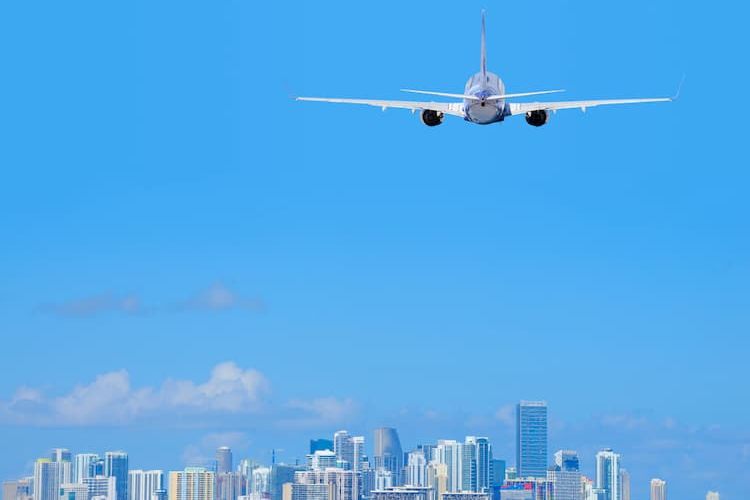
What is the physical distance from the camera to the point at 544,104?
136 metres

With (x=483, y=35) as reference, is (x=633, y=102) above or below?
below

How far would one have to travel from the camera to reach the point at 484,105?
133250 mm

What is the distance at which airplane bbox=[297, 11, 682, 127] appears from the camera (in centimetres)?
13312

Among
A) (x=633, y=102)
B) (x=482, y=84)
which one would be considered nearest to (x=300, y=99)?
(x=482, y=84)

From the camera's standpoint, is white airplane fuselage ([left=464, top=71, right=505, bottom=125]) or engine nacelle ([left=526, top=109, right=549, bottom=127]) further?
engine nacelle ([left=526, top=109, right=549, bottom=127])

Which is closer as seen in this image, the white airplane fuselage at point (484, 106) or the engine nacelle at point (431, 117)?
the white airplane fuselage at point (484, 106)

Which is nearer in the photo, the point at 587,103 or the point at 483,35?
the point at 587,103

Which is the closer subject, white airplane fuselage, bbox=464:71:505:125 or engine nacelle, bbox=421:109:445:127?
white airplane fuselage, bbox=464:71:505:125

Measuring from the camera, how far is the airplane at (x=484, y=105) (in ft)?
437

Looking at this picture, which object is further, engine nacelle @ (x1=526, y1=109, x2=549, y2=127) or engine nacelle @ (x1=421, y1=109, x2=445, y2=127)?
engine nacelle @ (x1=421, y1=109, x2=445, y2=127)

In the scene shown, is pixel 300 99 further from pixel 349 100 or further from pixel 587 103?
pixel 587 103

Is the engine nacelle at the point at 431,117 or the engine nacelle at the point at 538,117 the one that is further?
the engine nacelle at the point at 431,117

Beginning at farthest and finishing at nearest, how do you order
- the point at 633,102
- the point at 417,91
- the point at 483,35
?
the point at 483,35 < the point at 633,102 < the point at 417,91

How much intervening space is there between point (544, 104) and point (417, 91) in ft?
53.9
